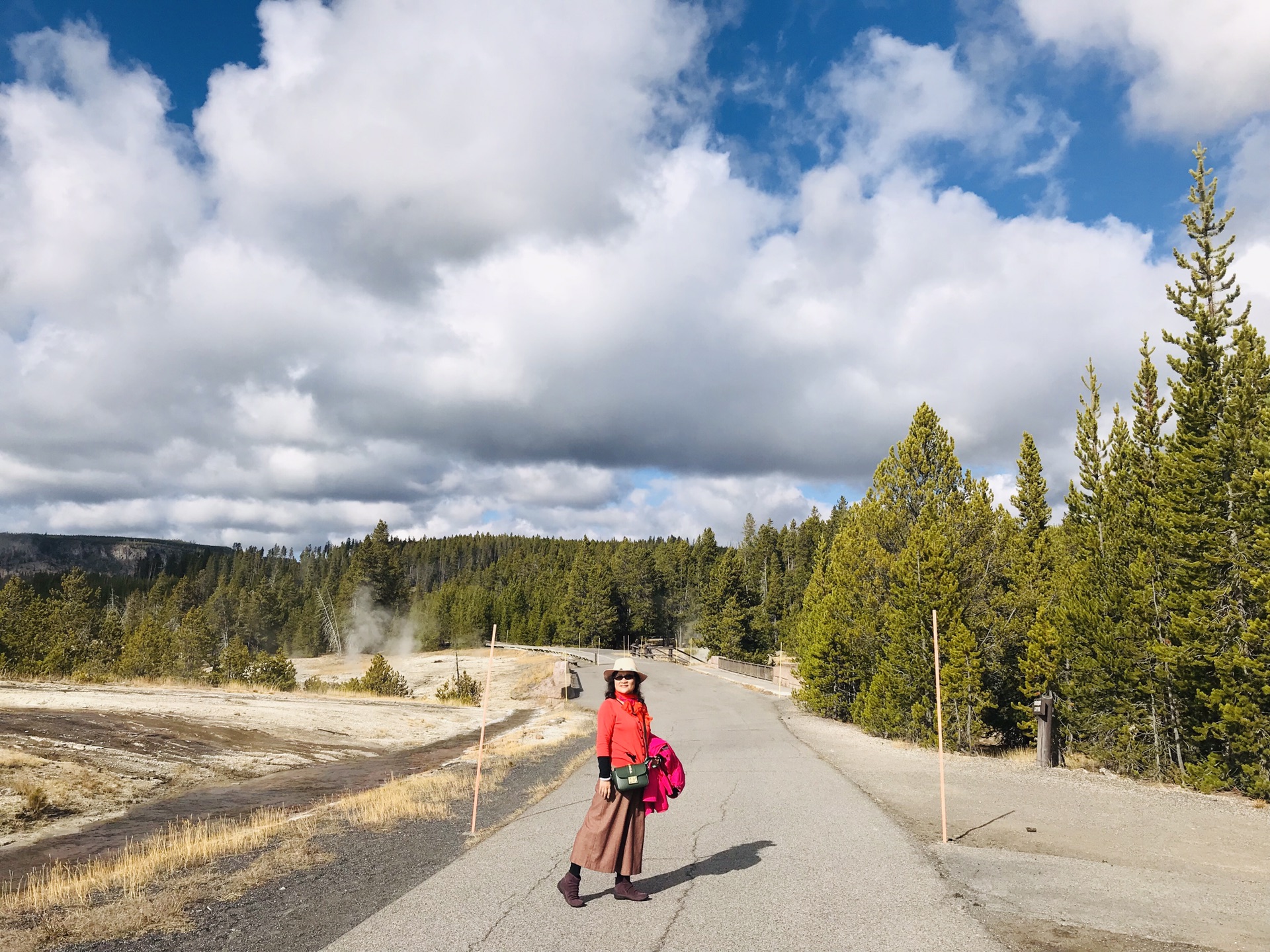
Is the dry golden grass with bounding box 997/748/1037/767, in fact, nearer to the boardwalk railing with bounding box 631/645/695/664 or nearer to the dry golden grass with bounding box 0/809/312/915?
the dry golden grass with bounding box 0/809/312/915

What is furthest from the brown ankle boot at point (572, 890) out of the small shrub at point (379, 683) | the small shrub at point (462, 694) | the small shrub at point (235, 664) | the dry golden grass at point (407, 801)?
the small shrub at point (235, 664)

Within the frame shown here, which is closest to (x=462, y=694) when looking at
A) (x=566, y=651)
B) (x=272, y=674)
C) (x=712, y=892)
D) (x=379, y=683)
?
(x=379, y=683)

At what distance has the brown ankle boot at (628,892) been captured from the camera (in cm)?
641

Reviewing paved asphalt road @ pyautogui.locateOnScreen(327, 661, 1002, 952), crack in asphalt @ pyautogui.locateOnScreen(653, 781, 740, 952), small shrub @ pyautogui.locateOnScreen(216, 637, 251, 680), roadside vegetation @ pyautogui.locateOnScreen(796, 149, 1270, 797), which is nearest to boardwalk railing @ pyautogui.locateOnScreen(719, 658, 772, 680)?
roadside vegetation @ pyautogui.locateOnScreen(796, 149, 1270, 797)

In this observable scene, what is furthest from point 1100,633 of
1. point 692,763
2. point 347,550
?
point 347,550

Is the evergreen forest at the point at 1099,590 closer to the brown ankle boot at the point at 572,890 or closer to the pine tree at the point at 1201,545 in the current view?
the pine tree at the point at 1201,545

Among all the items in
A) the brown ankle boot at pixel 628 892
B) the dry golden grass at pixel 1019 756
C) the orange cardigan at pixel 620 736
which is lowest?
the dry golden grass at pixel 1019 756

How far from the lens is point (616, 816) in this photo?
6430 millimetres

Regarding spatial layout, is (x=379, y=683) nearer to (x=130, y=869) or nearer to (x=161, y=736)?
(x=161, y=736)

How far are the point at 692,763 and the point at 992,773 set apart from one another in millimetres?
6335

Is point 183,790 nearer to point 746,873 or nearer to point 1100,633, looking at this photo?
point 746,873

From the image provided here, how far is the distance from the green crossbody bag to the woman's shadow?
1.17m

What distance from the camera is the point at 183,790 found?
749 inches

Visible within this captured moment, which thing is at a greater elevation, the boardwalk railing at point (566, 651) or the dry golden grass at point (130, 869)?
the dry golden grass at point (130, 869)
